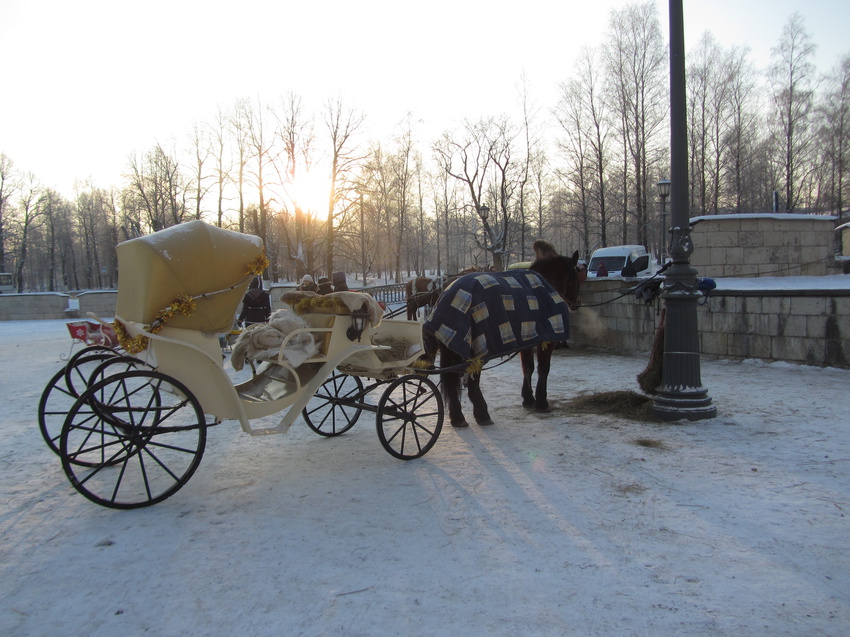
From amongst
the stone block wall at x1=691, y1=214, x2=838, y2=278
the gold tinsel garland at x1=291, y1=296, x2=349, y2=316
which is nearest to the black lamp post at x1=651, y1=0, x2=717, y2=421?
the gold tinsel garland at x1=291, y1=296, x2=349, y2=316

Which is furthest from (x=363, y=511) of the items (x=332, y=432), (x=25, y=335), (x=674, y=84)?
(x=25, y=335)

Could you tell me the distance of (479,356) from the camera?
5.25m

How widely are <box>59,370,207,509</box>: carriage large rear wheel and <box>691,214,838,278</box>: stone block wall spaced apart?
43.6 feet

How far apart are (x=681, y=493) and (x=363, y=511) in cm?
219

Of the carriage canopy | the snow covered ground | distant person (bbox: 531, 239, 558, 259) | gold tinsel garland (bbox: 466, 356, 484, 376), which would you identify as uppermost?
distant person (bbox: 531, 239, 558, 259)

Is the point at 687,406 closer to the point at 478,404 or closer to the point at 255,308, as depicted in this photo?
the point at 478,404

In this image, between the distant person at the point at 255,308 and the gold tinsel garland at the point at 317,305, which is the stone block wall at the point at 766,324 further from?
the distant person at the point at 255,308

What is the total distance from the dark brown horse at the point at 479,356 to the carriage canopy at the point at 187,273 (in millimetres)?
2003

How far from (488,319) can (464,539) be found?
2.52 m

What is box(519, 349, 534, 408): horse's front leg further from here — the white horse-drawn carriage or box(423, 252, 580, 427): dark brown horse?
the white horse-drawn carriage

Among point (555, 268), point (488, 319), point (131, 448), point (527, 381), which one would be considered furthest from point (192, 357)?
point (555, 268)

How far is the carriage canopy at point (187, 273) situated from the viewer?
3.59 m

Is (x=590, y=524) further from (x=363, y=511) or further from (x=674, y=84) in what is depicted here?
(x=674, y=84)

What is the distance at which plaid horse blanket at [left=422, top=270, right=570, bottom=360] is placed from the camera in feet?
17.3
